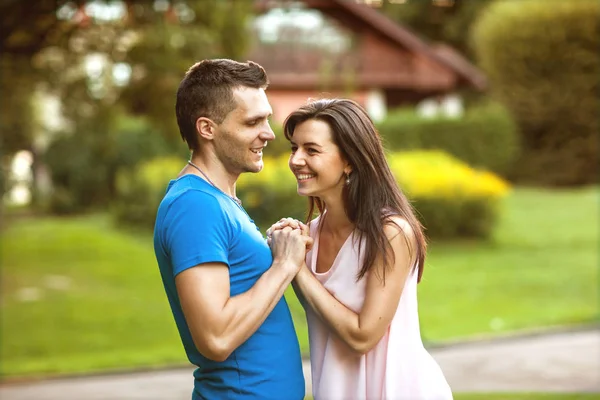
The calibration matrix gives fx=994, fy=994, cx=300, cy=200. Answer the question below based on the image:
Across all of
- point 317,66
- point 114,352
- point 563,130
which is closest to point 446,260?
point 114,352

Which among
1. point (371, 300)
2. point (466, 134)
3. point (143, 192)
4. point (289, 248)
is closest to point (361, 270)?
point (371, 300)

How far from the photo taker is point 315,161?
10.2ft

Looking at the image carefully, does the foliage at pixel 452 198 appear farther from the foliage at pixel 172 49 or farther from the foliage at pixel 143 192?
the foliage at pixel 172 49

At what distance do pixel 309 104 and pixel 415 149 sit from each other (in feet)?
64.5

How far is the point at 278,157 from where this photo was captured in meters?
17.4

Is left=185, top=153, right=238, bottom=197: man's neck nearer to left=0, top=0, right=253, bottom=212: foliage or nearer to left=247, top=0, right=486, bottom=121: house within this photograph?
left=0, top=0, right=253, bottom=212: foliage

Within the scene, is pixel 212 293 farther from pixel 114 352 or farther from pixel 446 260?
pixel 446 260

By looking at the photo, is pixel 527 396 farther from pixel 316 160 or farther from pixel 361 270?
pixel 316 160

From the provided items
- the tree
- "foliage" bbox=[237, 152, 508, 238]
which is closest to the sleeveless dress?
"foliage" bbox=[237, 152, 508, 238]

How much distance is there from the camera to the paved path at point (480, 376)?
307 inches

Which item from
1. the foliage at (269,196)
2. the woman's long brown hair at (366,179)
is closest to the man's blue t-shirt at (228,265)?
the woman's long brown hair at (366,179)

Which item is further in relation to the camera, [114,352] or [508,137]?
[508,137]

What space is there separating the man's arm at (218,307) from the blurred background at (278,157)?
296 centimetres

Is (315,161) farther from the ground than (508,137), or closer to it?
closer to it
